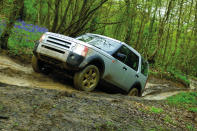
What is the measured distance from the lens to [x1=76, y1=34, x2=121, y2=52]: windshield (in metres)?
6.89

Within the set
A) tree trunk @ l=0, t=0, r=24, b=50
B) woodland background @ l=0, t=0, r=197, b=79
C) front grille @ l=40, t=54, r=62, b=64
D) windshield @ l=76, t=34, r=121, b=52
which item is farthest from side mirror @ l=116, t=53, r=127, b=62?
tree trunk @ l=0, t=0, r=24, b=50

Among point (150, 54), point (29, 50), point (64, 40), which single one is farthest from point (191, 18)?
point (64, 40)

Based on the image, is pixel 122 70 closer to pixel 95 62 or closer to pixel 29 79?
pixel 95 62

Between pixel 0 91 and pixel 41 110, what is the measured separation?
3.52ft

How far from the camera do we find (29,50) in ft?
33.4

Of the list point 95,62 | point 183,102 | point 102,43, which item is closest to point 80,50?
point 95,62

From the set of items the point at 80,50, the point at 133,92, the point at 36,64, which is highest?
the point at 80,50

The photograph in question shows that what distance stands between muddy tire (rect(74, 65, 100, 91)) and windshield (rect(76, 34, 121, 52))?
894 mm

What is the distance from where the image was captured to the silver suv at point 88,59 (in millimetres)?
5973

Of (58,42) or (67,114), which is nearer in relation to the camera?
(67,114)

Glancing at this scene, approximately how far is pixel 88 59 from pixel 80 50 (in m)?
0.33

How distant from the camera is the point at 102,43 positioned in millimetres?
7035

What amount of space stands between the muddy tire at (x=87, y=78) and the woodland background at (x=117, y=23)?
9.71ft

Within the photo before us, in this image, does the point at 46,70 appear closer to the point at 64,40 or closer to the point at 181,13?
the point at 64,40
